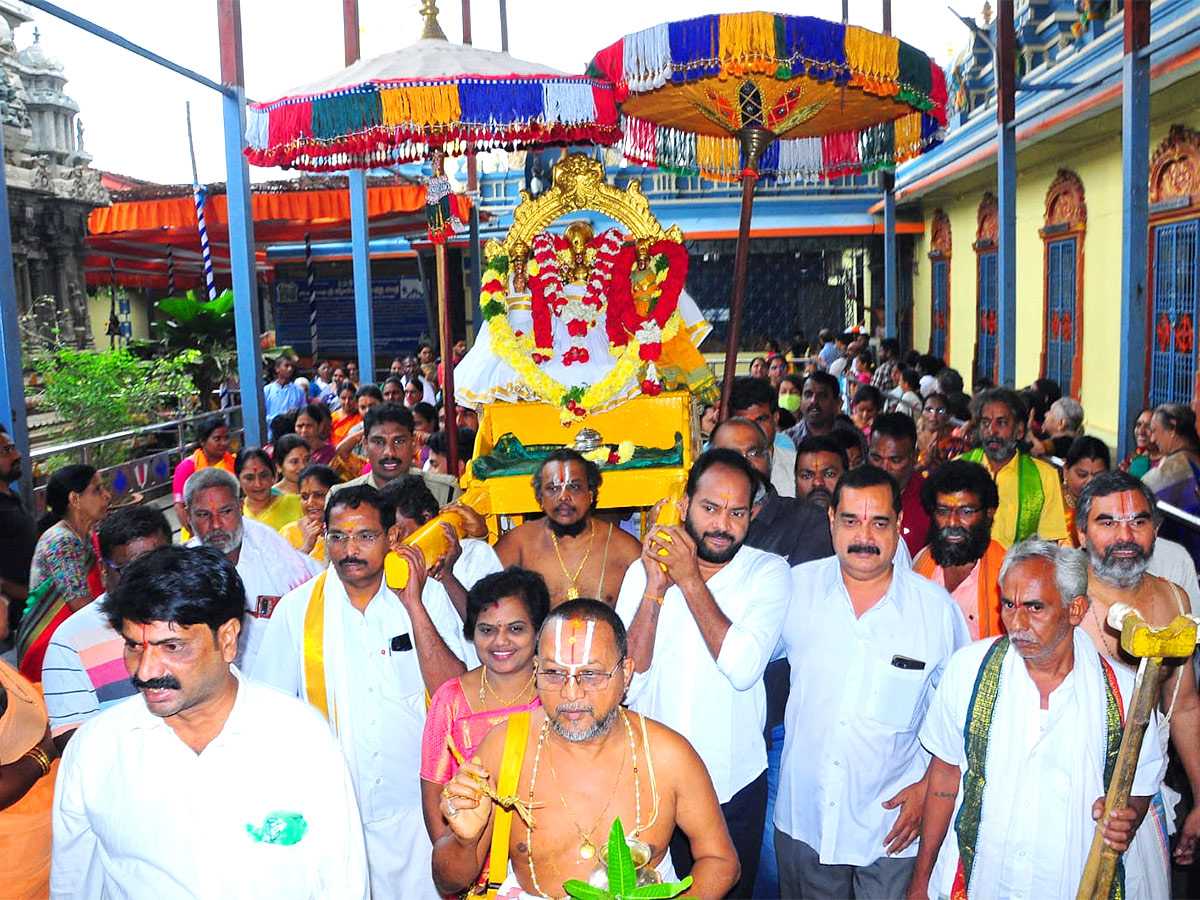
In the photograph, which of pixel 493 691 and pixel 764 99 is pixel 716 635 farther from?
pixel 764 99

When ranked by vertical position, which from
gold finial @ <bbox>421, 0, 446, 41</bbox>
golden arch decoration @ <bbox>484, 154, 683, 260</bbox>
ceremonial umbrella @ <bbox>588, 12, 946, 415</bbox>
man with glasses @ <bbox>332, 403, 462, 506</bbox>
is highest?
gold finial @ <bbox>421, 0, 446, 41</bbox>

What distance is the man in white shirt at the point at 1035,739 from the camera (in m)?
2.91

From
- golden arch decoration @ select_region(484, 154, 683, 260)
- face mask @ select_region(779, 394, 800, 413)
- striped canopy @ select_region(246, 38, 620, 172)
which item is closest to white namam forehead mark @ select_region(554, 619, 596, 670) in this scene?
striped canopy @ select_region(246, 38, 620, 172)

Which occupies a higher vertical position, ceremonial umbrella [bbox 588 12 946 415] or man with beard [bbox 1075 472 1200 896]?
ceremonial umbrella [bbox 588 12 946 415]

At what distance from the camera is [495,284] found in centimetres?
678

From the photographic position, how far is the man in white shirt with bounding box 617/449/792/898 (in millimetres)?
3293

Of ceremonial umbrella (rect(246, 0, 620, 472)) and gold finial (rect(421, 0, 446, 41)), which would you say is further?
gold finial (rect(421, 0, 446, 41))

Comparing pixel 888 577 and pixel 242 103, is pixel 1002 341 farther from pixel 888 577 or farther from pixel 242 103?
pixel 888 577

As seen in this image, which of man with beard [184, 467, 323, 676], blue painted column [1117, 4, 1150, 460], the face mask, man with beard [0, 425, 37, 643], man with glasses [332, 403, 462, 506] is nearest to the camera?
man with beard [184, 467, 323, 676]

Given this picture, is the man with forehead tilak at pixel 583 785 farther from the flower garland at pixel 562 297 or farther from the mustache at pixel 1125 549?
the flower garland at pixel 562 297

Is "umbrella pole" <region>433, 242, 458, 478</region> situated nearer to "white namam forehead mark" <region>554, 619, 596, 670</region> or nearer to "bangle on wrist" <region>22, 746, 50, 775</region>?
"bangle on wrist" <region>22, 746, 50, 775</region>

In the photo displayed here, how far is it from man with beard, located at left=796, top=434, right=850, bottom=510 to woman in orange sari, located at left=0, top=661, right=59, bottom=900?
3303mm

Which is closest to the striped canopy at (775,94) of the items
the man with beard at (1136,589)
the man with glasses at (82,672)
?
the man with beard at (1136,589)

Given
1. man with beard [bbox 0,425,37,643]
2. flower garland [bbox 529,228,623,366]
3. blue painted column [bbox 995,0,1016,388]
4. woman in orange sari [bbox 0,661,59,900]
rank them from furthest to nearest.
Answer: blue painted column [bbox 995,0,1016,388], flower garland [bbox 529,228,623,366], man with beard [bbox 0,425,37,643], woman in orange sari [bbox 0,661,59,900]
